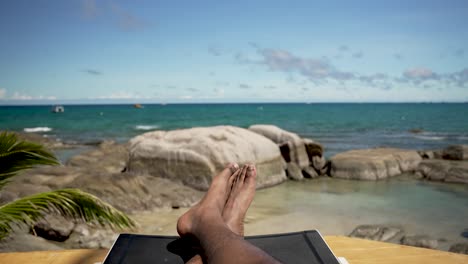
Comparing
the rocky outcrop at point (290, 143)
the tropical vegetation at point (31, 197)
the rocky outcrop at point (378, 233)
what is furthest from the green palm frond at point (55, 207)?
the rocky outcrop at point (290, 143)

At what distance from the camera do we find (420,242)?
4.98m

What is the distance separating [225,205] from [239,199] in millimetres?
107

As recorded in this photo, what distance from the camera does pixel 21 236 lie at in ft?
13.7

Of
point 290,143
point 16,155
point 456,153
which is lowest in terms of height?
point 456,153

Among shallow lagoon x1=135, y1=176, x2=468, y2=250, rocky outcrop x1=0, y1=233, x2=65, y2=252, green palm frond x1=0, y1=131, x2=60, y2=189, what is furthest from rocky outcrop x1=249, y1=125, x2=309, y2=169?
green palm frond x1=0, y1=131, x2=60, y2=189

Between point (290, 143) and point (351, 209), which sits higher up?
point (290, 143)

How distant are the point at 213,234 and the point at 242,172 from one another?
89 centimetres

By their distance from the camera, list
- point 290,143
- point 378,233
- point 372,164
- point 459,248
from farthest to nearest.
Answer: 1. point 290,143
2. point 372,164
3. point 378,233
4. point 459,248

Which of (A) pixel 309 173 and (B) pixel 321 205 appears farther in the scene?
(A) pixel 309 173

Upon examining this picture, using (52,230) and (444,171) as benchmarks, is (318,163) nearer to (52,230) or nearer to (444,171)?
(444,171)

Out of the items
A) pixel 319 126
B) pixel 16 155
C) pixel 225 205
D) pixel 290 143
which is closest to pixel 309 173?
pixel 290 143

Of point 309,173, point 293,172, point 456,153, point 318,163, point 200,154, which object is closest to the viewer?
point 200,154

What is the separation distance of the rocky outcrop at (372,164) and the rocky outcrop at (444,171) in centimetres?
41

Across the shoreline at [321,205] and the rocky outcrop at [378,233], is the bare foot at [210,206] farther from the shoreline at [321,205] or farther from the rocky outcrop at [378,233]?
the rocky outcrop at [378,233]
